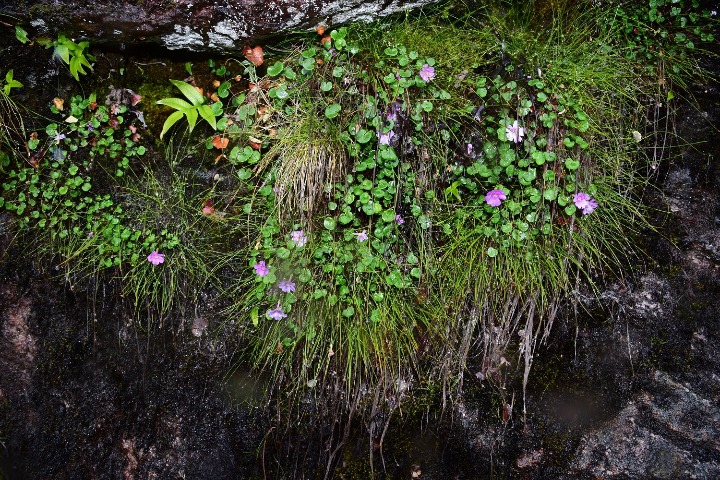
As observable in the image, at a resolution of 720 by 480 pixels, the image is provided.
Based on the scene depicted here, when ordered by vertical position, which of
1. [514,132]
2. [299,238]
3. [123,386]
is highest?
[514,132]

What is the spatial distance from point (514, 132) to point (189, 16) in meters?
1.74

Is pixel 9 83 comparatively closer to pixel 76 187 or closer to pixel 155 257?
pixel 76 187

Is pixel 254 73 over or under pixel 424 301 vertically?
over

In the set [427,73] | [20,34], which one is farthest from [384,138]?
[20,34]

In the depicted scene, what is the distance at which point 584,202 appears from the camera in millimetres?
2639

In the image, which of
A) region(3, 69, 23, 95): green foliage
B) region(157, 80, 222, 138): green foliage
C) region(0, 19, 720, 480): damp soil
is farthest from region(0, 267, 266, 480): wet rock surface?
region(157, 80, 222, 138): green foliage

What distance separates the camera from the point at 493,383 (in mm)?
2877

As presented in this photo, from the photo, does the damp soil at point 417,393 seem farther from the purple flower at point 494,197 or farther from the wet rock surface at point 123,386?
the purple flower at point 494,197

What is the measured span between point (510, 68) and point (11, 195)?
108 inches

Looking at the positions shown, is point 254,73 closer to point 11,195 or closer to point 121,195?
point 121,195

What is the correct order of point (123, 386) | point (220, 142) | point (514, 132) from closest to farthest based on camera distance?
1. point (514, 132)
2. point (220, 142)
3. point (123, 386)

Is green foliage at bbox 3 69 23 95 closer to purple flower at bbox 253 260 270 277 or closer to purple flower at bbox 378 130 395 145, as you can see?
purple flower at bbox 253 260 270 277

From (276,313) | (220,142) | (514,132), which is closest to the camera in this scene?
(514,132)

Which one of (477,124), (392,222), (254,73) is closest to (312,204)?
(392,222)
